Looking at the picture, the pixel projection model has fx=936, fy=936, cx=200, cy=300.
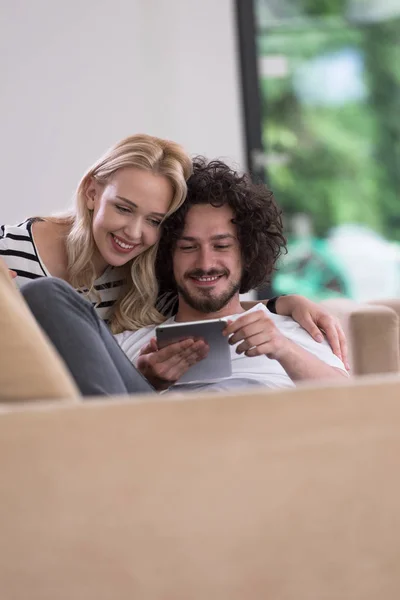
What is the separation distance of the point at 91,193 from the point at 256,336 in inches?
28.8

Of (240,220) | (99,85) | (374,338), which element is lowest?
(374,338)

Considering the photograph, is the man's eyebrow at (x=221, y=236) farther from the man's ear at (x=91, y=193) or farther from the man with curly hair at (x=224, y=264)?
the man's ear at (x=91, y=193)

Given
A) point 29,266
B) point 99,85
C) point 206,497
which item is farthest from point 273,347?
point 99,85

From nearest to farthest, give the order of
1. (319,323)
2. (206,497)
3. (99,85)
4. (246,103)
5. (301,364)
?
1. (206,497)
2. (301,364)
3. (319,323)
4. (99,85)
5. (246,103)

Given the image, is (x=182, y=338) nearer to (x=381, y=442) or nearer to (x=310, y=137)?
(x=381, y=442)

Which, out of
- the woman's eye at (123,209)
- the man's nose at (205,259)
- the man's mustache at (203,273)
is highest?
the woman's eye at (123,209)

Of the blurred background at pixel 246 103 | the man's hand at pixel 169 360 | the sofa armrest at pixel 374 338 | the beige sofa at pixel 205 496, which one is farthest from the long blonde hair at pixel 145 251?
the blurred background at pixel 246 103

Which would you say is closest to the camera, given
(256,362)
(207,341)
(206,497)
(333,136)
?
(206,497)

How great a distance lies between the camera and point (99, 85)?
4.50m

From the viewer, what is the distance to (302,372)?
216cm

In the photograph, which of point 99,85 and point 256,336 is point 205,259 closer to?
point 256,336

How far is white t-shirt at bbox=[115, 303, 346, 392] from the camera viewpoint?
89.0 inches

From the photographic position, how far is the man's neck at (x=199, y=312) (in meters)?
2.54

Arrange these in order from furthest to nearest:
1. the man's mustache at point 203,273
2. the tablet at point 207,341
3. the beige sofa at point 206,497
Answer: the man's mustache at point 203,273 → the tablet at point 207,341 → the beige sofa at point 206,497
